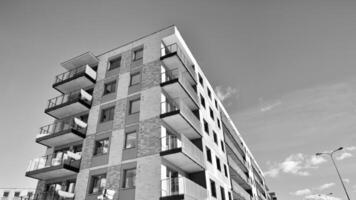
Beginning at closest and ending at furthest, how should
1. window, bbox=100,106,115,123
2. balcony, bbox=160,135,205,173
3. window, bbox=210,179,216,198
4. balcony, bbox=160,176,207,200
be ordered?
balcony, bbox=160,176,207,200 → balcony, bbox=160,135,205,173 → window, bbox=100,106,115,123 → window, bbox=210,179,216,198

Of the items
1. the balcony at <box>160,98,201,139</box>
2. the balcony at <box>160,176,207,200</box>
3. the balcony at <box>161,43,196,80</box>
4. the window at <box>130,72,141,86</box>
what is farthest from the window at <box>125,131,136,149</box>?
the balcony at <box>161,43,196,80</box>

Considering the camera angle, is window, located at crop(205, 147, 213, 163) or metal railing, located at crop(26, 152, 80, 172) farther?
window, located at crop(205, 147, 213, 163)

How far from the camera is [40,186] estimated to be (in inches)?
746

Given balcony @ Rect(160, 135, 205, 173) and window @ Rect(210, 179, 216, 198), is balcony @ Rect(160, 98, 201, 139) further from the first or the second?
window @ Rect(210, 179, 216, 198)

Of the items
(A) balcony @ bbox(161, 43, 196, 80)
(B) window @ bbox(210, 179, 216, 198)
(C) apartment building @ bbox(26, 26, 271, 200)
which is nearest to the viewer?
(C) apartment building @ bbox(26, 26, 271, 200)

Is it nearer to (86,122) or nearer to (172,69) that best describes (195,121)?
(172,69)

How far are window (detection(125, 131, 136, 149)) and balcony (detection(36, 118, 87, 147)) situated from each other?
13.8 ft

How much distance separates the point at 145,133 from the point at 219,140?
41.0 feet

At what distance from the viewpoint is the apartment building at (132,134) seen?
51.2 feet

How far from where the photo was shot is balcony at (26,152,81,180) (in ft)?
56.7

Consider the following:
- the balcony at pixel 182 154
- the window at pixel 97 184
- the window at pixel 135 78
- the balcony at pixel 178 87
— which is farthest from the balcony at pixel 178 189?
the window at pixel 135 78

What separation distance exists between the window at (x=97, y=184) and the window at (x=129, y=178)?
1.77 meters

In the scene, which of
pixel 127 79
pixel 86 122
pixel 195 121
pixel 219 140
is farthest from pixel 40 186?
pixel 219 140

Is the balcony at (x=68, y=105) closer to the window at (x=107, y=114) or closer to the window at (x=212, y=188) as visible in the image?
the window at (x=107, y=114)
